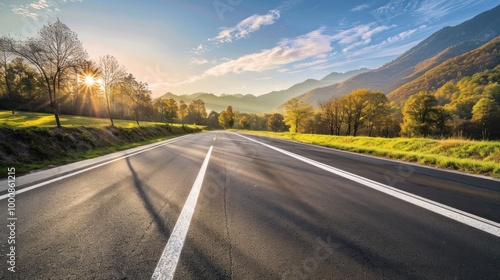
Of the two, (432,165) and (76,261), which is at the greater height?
(76,261)

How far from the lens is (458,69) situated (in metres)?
168

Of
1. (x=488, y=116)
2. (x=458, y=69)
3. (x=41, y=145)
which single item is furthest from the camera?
(x=458, y=69)

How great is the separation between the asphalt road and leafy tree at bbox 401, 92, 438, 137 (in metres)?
46.2

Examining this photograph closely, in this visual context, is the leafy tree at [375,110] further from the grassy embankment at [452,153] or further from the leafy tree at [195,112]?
the leafy tree at [195,112]

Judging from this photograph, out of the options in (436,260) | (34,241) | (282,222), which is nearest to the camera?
(436,260)

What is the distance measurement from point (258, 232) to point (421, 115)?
53.3 metres

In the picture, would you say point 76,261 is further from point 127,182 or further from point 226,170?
point 226,170

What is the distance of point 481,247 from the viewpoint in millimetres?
2211

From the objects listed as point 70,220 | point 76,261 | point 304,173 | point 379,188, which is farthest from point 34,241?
point 379,188

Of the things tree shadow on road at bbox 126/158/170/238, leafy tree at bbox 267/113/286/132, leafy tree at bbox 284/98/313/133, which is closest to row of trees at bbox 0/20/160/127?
tree shadow on road at bbox 126/158/170/238

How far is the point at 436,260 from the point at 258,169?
15.8ft

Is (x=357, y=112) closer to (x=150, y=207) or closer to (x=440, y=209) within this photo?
(x=440, y=209)

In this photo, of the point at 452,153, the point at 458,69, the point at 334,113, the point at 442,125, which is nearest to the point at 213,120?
the point at 334,113

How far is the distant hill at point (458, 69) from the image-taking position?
160 m
